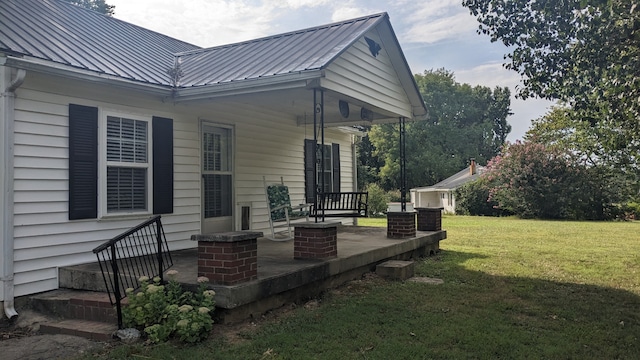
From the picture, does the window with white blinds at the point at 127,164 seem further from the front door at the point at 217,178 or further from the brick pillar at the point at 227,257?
the brick pillar at the point at 227,257

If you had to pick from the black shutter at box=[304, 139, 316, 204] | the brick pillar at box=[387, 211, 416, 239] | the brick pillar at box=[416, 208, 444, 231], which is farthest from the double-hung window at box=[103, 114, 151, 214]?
the brick pillar at box=[416, 208, 444, 231]

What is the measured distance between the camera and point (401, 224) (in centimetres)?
784

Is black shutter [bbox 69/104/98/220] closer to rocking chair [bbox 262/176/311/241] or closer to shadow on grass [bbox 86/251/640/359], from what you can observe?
shadow on grass [bbox 86/251/640/359]

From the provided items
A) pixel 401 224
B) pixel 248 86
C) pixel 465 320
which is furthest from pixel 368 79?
pixel 465 320

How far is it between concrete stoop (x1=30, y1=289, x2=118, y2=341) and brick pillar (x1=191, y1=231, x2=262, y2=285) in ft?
3.13

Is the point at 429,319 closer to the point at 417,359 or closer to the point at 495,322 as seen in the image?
the point at 495,322

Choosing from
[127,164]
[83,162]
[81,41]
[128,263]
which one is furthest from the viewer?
[81,41]

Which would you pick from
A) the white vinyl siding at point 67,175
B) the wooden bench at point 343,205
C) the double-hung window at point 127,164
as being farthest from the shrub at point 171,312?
the wooden bench at point 343,205

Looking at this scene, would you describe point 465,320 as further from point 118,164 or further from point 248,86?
point 118,164

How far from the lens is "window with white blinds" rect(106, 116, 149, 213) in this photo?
18.7 feet

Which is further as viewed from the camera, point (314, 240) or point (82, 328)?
point (314, 240)

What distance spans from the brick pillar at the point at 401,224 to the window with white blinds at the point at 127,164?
3917 mm

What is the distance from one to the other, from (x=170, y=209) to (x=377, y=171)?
37167 mm

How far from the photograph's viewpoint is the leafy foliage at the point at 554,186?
19.8 meters
